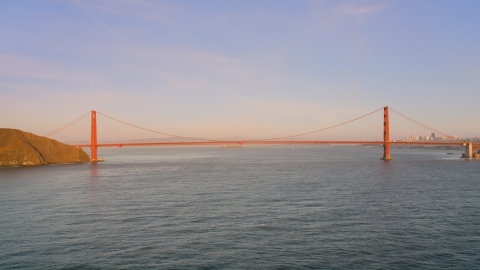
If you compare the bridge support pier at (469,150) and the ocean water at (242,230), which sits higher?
the bridge support pier at (469,150)

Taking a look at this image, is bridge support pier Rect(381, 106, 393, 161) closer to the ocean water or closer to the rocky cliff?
the ocean water

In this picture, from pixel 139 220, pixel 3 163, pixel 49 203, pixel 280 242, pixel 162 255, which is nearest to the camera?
pixel 162 255

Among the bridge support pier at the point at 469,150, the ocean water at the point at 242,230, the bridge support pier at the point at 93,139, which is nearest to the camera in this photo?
the ocean water at the point at 242,230

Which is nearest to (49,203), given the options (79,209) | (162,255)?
(79,209)

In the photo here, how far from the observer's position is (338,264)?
15031 millimetres

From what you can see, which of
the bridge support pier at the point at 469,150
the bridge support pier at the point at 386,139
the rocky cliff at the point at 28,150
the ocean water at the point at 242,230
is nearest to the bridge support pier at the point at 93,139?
the rocky cliff at the point at 28,150

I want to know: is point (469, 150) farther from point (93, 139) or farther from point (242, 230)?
point (242, 230)

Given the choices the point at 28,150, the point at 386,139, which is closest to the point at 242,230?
the point at 28,150

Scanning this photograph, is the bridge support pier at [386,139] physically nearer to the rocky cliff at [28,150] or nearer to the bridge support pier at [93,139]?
the bridge support pier at [93,139]

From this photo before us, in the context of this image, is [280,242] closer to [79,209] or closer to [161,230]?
[161,230]

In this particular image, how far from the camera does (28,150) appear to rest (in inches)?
2960

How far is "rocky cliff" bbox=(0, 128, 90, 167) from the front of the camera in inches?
2847

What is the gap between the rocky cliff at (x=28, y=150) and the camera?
237 feet

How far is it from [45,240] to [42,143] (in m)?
68.4
